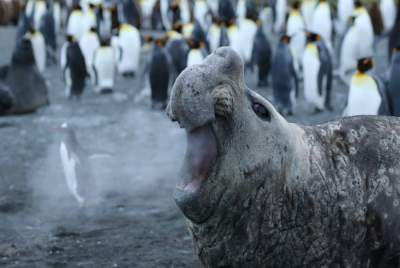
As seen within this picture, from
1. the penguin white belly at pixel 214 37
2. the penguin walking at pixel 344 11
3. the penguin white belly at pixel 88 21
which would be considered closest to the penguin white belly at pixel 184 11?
the penguin white belly at pixel 88 21

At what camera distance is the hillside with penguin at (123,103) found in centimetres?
687

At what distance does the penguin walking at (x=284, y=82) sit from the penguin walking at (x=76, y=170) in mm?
5099

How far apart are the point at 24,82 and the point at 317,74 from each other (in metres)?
4.85

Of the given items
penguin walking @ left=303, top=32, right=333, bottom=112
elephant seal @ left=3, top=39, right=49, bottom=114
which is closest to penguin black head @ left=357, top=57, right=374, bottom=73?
penguin walking @ left=303, top=32, right=333, bottom=112

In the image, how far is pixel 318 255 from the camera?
9.32 feet

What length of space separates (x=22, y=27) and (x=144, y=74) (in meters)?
6.56

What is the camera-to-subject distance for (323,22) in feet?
64.8

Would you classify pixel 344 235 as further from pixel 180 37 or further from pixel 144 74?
pixel 180 37

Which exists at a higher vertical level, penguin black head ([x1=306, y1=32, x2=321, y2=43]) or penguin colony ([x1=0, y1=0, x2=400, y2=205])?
penguin black head ([x1=306, y1=32, x2=321, y2=43])

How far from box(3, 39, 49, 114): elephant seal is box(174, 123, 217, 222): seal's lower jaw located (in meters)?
11.3

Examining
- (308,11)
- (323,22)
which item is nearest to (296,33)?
(323,22)

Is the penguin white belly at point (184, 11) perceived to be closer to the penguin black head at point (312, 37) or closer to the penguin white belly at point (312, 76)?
the penguin black head at point (312, 37)

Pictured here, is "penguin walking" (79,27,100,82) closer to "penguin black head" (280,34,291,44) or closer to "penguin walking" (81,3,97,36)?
"penguin walking" (81,3,97,36)

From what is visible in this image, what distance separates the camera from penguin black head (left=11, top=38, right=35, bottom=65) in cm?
1405
